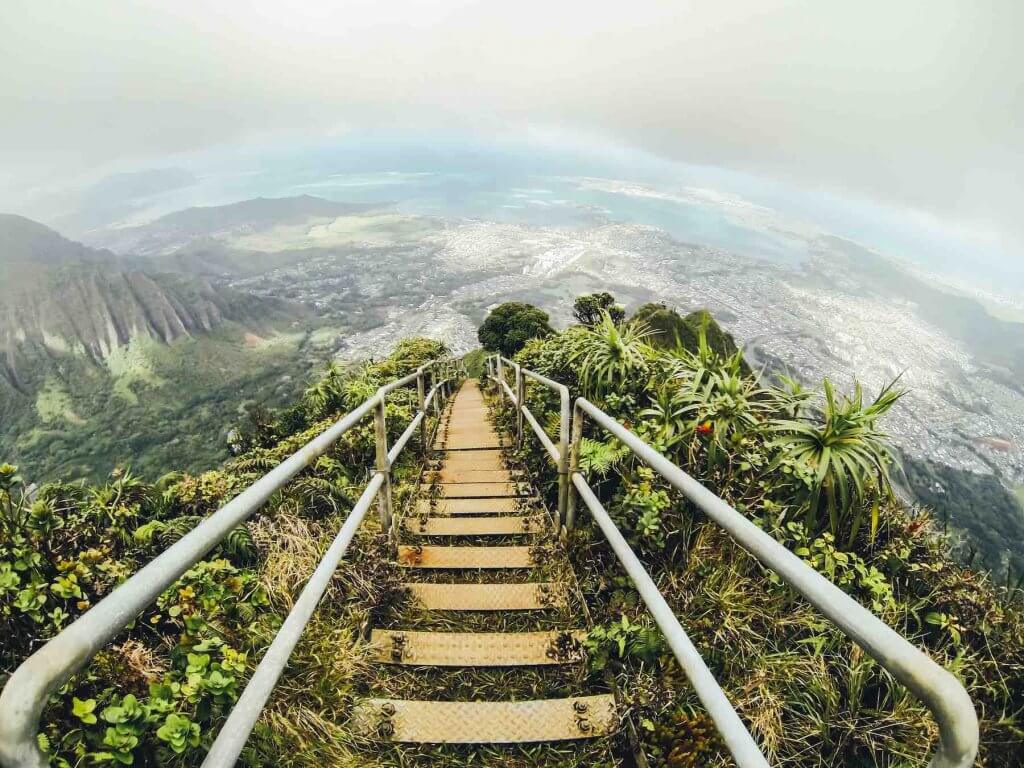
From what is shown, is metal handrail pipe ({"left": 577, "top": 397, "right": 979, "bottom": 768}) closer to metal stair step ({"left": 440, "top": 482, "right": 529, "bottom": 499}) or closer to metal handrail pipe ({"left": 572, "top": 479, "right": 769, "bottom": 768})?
metal handrail pipe ({"left": 572, "top": 479, "right": 769, "bottom": 768})

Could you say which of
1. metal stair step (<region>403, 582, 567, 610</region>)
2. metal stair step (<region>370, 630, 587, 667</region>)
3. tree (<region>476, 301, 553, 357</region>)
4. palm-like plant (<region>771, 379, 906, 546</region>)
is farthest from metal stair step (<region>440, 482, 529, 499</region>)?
tree (<region>476, 301, 553, 357</region>)

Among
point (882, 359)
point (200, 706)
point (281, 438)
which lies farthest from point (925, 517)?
point (882, 359)

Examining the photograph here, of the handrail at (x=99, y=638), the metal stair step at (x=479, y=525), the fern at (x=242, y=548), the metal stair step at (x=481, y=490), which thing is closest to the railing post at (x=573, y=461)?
the metal stair step at (x=479, y=525)

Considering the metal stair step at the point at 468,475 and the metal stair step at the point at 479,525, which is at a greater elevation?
the metal stair step at the point at 479,525

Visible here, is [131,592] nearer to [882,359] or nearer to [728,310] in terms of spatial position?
[728,310]

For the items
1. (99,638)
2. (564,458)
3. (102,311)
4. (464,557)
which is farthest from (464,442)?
(102,311)

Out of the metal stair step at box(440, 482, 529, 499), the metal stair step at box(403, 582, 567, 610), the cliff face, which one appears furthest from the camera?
the cliff face

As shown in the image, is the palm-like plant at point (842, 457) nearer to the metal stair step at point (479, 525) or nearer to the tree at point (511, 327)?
the metal stair step at point (479, 525)
